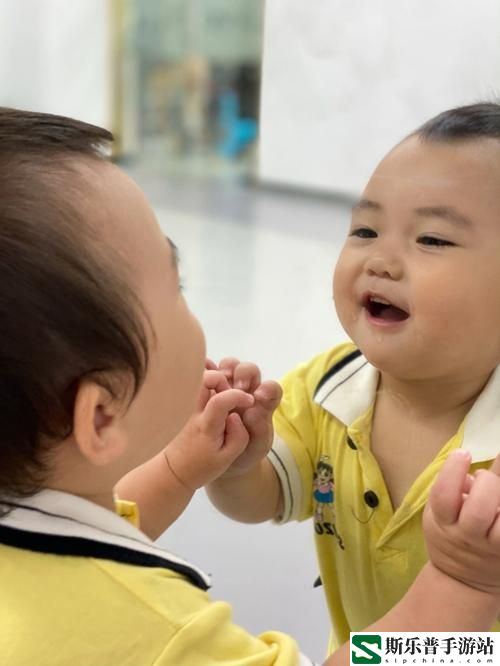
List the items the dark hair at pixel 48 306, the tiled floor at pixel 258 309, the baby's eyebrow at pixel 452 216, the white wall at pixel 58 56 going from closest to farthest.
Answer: the dark hair at pixel 48 306 < the baby's eyebrow at pixel 452 216 < the tiled floor at pixel 258 309 < the white wall at pixel 58 56

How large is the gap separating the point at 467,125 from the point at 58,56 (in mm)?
2340

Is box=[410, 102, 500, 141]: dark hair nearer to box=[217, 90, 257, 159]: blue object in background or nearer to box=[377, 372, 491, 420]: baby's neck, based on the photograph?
box=[377, 372, 491, 420]: baby's neck

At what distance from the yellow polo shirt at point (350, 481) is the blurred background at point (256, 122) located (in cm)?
17

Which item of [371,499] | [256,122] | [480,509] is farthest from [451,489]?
[256,122]

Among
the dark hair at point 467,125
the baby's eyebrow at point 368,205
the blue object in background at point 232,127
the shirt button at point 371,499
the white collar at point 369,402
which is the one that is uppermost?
the dark hair at point 467,125

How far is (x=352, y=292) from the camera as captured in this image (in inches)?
24.7

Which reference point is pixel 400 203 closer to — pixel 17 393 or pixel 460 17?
pixel 17 393

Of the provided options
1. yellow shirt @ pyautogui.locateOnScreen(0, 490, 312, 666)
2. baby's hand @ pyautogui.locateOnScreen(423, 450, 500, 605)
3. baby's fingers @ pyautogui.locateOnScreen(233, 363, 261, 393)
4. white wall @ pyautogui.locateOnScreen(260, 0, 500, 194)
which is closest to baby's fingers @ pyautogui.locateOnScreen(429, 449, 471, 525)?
baby's hand @ pyautogui.locateOnScreen(423, 450, 500, 605)

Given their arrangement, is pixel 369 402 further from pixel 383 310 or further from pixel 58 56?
pixel 58 56

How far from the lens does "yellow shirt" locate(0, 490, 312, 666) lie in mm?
436

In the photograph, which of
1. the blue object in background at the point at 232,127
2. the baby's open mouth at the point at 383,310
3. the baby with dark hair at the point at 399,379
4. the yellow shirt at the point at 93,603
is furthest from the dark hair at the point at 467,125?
the blue object in background at the point at 232,127

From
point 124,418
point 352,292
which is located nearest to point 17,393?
point 124,418

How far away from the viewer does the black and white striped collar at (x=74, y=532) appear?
0.45m

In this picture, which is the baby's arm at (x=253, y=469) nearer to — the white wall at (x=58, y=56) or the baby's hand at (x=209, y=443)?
the baby's hand at (x=209, y=443)
